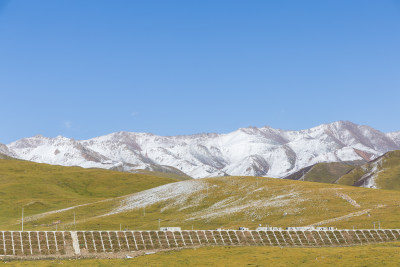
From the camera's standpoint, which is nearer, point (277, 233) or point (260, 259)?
point (260, 259)

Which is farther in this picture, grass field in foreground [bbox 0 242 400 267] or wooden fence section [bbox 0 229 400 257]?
wooden fence section [bbox 0 229 400 257]

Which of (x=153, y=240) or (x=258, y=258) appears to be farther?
(x=153, y=240)

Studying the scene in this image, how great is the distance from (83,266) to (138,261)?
1279cm

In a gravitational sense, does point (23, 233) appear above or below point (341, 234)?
above

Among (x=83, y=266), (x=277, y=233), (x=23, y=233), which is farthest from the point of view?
(x=277, y=233)

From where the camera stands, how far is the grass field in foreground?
103438mm

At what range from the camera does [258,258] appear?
114125 millimetres

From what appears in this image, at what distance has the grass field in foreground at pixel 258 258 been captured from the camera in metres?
103

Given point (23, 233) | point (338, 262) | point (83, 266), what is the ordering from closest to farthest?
point (338, 262) → point (83, 266) → point (23, 233)

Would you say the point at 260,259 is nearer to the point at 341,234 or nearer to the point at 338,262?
the point at 338,262

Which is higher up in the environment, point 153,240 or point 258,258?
point 153,240

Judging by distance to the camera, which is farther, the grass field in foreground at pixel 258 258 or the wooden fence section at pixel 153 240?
the wooden fence section at pixel 153 240

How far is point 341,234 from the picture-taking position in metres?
145

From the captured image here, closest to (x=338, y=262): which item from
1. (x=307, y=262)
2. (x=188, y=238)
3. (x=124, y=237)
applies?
(x=307, y=262)
